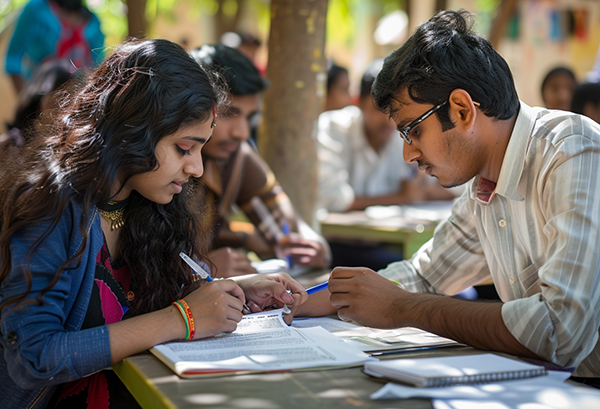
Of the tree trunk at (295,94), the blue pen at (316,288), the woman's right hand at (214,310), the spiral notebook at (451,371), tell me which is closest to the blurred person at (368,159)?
the tree trunk at (295,94)

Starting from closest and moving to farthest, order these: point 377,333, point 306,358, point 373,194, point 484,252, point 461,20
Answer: point 306,358, point 377,333, point 461,20, point 484,252, point 373,194

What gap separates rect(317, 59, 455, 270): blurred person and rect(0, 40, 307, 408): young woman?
2.77 meters

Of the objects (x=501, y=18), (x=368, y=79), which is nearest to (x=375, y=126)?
(x=368, y=79)

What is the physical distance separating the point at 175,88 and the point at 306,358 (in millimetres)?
837

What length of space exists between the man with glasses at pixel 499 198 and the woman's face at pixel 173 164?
0.53 meters

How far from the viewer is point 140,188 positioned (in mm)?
1811

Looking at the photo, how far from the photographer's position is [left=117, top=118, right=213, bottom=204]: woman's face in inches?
68.7

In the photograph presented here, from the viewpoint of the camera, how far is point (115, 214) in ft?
6.21

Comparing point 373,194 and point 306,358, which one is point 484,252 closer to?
point 306,358

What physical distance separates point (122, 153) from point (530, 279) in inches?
47.9

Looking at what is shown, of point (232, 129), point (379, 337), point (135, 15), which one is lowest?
point (379, 337)

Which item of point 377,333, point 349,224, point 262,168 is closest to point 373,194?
point 349,224

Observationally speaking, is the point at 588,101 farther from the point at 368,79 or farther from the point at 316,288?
the point at 316,288

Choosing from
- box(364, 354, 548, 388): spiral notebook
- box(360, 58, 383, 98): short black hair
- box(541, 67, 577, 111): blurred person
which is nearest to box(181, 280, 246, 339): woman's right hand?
box(364, 354, 548, 388): spiral notebook
